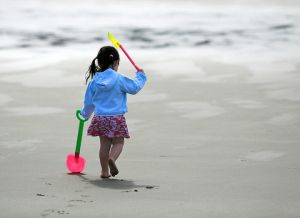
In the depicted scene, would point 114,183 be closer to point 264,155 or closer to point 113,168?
point 113,168

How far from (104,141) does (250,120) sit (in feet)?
8.30

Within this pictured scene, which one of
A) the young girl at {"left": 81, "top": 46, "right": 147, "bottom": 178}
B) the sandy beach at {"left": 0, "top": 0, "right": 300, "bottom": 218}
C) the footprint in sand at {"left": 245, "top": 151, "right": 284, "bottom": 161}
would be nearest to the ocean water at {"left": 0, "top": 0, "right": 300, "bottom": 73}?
the sandy beach at {"left": 0, "top": 0, "right": 300, "bottom": 218}

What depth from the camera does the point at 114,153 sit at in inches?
250

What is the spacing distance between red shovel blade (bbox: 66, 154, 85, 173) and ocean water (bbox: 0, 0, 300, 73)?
17.0ft

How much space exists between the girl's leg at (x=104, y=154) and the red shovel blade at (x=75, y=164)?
8.5 inches

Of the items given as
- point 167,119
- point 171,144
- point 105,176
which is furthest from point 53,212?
point 167,119

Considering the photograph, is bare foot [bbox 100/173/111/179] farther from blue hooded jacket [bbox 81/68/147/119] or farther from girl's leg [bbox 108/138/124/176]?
blue hooded jacket [bbox 81/68/147/119]

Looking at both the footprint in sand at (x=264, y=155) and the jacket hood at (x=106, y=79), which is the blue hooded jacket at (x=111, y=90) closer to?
the jacket hood at (x=106, y=79)

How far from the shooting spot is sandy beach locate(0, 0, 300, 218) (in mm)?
5523

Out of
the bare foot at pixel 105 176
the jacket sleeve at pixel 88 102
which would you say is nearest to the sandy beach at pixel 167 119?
the bare foot at pixel 105 176

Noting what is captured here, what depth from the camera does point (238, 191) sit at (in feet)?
18.9

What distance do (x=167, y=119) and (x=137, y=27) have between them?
7525 mm

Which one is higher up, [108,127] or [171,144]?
[108,127]

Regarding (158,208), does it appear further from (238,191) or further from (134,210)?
(238,191)
